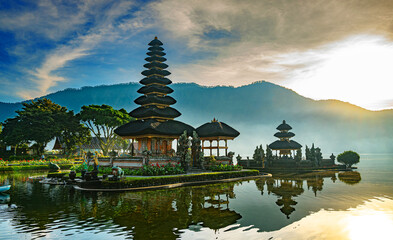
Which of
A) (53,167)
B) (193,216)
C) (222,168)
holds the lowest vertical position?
(193,216)

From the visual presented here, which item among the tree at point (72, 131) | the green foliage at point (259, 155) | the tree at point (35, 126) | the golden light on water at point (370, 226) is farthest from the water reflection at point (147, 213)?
the tree at point (72, 131)

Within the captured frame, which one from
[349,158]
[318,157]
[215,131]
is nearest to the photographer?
[215,131]

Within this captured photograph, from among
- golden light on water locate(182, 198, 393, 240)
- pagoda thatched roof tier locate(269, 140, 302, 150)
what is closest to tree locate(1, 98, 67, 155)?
pagoda thatched roof tier locate(269, 140, 302, 150)

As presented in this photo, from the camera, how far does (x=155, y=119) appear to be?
37.7m

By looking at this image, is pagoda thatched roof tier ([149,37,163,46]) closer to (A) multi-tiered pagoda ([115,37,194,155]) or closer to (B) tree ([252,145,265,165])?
(A) multi-tiered pagoda ([115,37,194,155])

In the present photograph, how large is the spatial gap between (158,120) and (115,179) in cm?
1779

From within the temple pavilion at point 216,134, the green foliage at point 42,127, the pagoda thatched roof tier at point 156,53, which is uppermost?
the pagoda thatched roof tier at point 156,53

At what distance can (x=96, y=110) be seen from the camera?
5606 centimetres

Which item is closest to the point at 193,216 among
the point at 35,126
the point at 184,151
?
the point at 184,151

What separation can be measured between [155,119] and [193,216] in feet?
85.9

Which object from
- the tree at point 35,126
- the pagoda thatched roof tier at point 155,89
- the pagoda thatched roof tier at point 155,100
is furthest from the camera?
the tree at point 35,126

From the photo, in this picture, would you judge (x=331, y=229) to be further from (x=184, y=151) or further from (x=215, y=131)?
(x=215, y=131)

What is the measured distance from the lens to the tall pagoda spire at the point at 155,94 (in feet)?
124

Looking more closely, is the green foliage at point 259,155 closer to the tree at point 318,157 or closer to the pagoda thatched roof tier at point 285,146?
the pagoda thatched roof tier at point 285,146
